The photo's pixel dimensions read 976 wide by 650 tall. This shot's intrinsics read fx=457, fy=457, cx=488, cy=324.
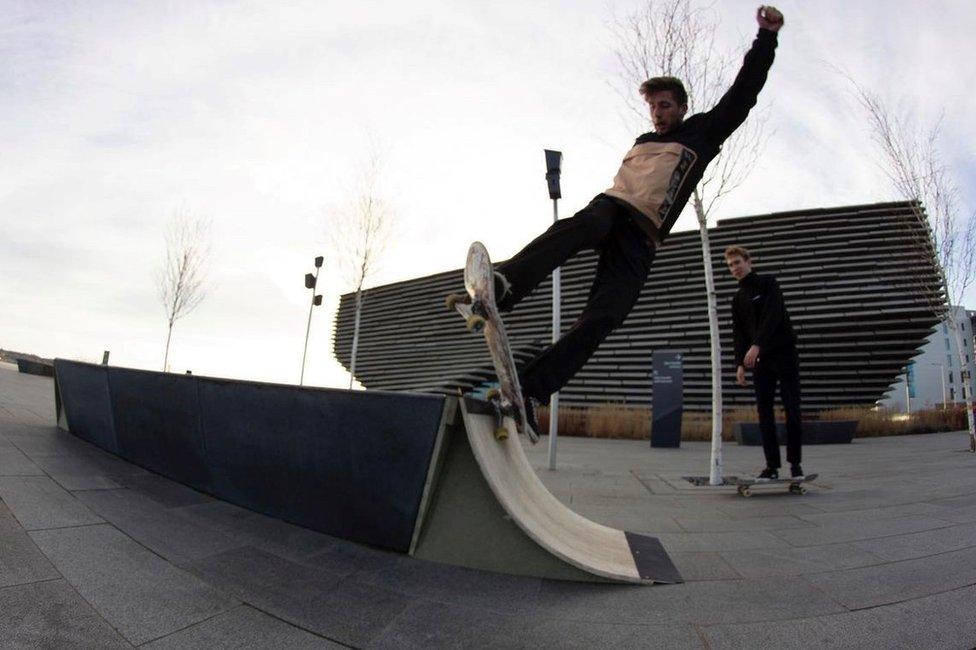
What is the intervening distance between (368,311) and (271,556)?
1148 inches

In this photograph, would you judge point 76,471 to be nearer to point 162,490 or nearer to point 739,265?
point 162,490

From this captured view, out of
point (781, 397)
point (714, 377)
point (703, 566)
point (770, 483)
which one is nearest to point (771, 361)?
point (781, 397)

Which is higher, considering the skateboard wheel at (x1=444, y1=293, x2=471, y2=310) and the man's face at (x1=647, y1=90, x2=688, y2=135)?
the man's face at (x1=647, y1=90, x2=688, y2=135)

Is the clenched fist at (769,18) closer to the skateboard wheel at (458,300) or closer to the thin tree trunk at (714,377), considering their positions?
the skateboard wheel at (458,300)

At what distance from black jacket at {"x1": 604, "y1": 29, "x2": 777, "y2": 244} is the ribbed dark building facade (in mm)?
13956

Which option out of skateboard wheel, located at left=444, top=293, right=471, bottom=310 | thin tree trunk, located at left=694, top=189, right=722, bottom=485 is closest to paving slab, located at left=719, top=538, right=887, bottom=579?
skateboard wheel, located at left=444, top=293, right=471, bottom=310

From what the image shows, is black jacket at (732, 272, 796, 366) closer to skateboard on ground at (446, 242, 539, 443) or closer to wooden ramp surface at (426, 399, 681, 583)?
wooden ramp surface at (426, 399, 681, 583)

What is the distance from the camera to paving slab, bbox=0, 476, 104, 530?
73.4 inches

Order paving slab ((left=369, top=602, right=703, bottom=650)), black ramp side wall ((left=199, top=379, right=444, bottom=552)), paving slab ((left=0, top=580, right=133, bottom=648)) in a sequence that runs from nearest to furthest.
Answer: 1. paving slab ((left=0, top=580, right=133, bottom=648))
2. paving slab ((left=369, top=602, right=703, bottom=650))
3. black ramp side wall ((left=199, top=379, right=444, bottom=552))

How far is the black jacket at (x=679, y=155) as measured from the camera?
2.27m

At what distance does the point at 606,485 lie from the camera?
153 inches

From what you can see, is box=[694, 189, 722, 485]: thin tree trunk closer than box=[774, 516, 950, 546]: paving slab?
No

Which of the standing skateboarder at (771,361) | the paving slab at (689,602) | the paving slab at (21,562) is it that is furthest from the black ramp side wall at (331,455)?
the standing skateboarder at (771,361)

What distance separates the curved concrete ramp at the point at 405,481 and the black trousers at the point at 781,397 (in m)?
2.19
